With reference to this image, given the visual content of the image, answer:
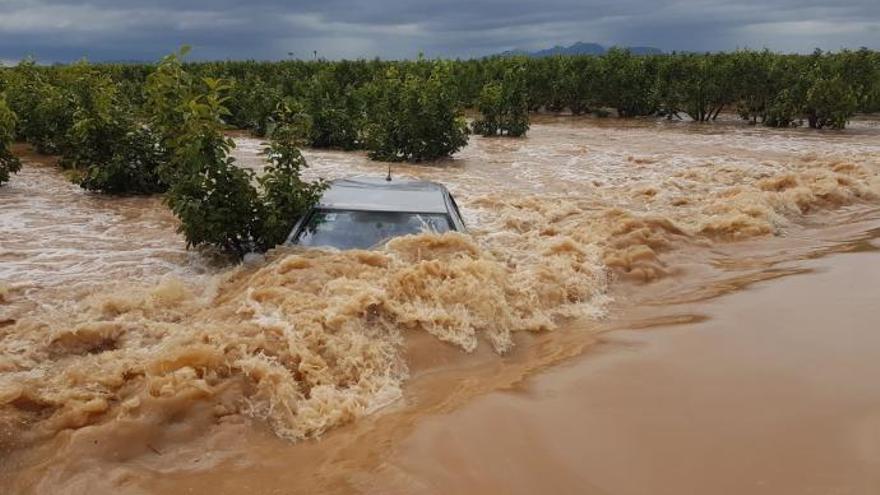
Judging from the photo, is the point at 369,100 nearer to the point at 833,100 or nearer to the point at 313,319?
the point at 833,100

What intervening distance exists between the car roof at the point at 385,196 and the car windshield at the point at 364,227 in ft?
0.25

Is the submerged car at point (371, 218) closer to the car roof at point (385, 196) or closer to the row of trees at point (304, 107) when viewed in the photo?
the car roof at point (385, 196)

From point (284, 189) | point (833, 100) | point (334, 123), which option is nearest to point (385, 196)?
point (284, 189)

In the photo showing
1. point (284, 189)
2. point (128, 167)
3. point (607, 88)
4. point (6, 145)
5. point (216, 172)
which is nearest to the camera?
point (216, 172)

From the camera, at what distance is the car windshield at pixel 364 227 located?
684cm

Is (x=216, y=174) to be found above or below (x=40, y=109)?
below

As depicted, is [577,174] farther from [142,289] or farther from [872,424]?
[872,424]

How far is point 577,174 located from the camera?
15055 millimetres

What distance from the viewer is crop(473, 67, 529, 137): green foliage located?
21.0m

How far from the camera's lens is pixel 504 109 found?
69.5 ft

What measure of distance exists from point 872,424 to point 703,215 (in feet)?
22.8

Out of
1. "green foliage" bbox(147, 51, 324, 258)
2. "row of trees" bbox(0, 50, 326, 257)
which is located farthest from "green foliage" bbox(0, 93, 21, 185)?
"green foliage" bbox(147, 51, 324, 258)

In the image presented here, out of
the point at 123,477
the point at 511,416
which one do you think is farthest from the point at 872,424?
the point at 123,477

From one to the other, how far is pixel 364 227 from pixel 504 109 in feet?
48.8
